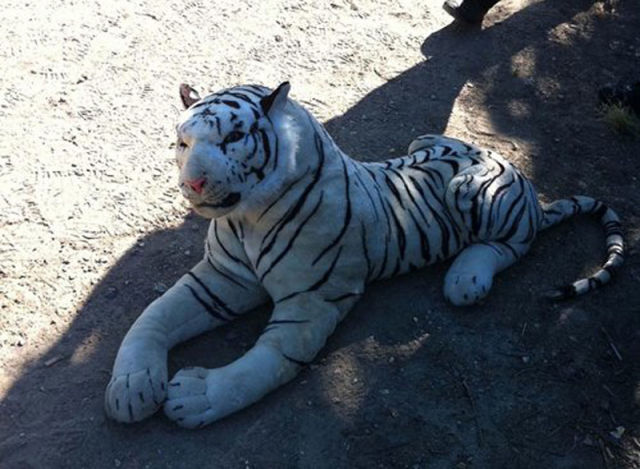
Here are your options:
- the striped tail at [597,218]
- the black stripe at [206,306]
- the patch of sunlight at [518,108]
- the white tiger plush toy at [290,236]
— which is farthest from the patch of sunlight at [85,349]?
the patch of sunlight at [518,108]

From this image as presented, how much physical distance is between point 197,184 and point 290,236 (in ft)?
1.64

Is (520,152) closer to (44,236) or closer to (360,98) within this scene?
(360,98)

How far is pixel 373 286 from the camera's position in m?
3.88

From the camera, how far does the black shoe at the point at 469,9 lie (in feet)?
18.9

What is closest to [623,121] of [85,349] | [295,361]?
[295,361]

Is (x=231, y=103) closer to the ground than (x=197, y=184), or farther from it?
farther from it

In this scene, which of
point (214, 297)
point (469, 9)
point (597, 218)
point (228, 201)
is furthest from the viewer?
point (469, 9)

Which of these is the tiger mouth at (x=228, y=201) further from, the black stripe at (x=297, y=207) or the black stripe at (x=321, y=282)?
the black stripe at (x=321, y=282)

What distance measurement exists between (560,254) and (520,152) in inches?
35.8

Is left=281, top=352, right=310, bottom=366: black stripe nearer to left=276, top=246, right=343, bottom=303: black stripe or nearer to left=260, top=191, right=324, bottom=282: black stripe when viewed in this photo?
left=276, top=246, right=343, bottom=303: black stripe

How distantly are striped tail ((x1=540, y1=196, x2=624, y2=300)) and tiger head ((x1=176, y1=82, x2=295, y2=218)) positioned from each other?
4.97 feet

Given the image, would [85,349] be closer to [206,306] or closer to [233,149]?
[206,306]

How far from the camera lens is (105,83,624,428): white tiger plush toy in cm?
314

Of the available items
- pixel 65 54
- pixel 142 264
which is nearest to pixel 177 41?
pixel 65 54
